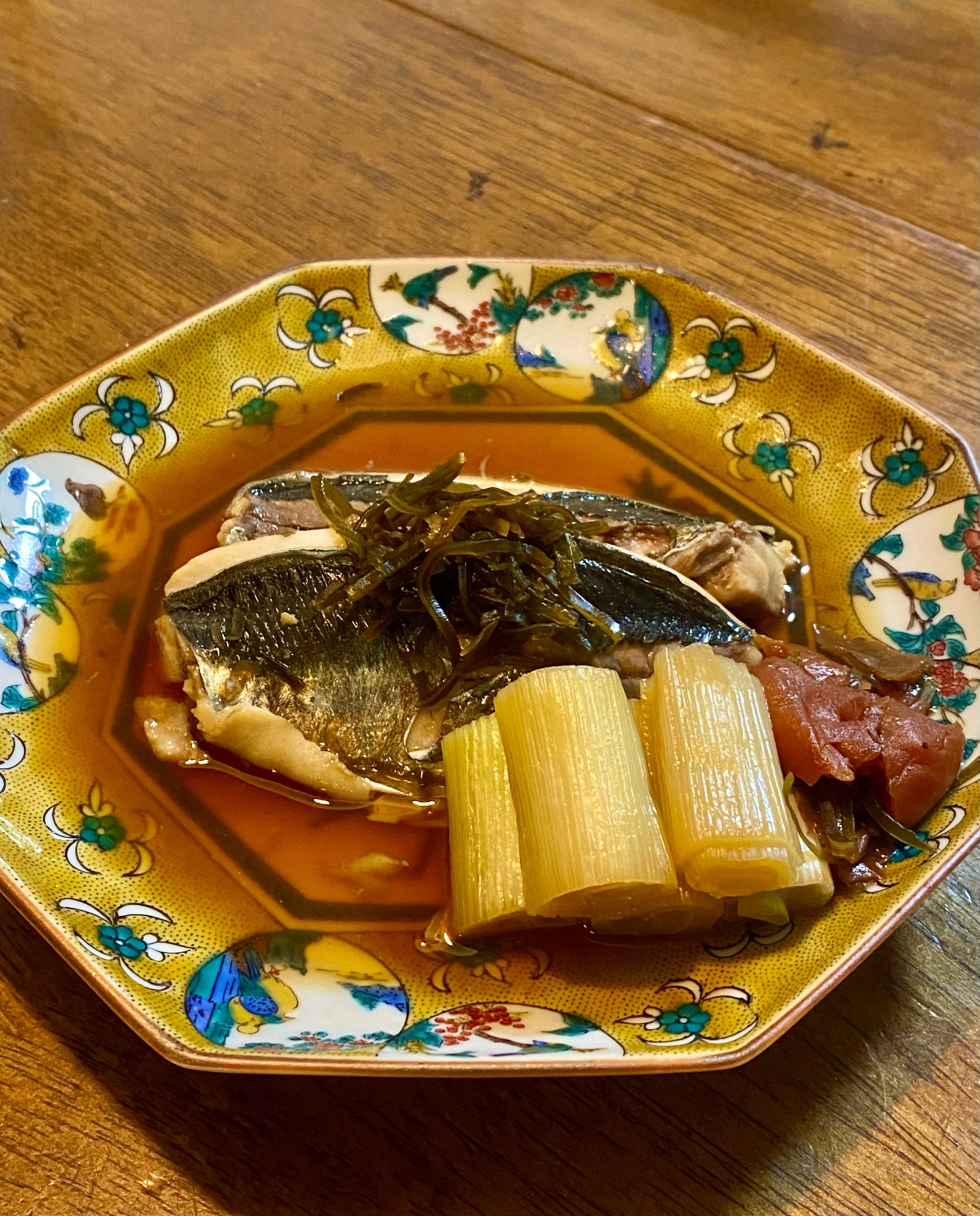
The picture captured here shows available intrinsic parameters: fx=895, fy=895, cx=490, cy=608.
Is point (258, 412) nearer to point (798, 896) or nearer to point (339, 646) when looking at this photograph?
point (339, 646)

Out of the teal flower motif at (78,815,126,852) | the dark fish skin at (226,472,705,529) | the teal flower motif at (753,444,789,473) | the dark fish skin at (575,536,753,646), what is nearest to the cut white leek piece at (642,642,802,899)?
the dark fish skin at (575,536,753,646)

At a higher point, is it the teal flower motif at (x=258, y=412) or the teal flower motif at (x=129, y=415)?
the teal flower motif at (x=258, y=412)

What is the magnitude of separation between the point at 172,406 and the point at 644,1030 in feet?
→ 5.66

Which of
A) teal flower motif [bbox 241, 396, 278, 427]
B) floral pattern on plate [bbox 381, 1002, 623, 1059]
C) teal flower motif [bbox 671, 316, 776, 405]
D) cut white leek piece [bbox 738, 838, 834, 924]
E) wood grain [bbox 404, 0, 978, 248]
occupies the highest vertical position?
wood grain [bbox 404, 0, 978, 248]

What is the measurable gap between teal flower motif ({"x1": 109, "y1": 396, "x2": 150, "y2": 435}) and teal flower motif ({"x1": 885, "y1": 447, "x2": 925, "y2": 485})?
175 cm

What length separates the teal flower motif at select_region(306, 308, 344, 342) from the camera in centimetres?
234

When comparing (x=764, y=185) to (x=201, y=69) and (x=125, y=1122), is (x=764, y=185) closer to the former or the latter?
(x=201, y=69)

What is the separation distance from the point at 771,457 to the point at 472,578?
93 centimetres

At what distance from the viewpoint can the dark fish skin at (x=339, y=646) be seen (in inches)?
67.7

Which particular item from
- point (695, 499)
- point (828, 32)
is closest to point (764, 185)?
point (828, 32)

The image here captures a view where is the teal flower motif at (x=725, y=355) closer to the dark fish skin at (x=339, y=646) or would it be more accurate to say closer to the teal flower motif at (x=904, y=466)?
the teal flower motif at (x=904, y=466)

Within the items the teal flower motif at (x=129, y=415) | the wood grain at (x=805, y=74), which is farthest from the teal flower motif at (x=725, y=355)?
the teal flower motif at (x=129, y=415)

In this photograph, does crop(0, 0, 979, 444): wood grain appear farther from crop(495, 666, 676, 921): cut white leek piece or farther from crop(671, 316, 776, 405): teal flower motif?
crop(495, 666, 676, 921): cut white leek piece

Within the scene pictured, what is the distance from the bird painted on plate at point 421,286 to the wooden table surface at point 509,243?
0.38 m
